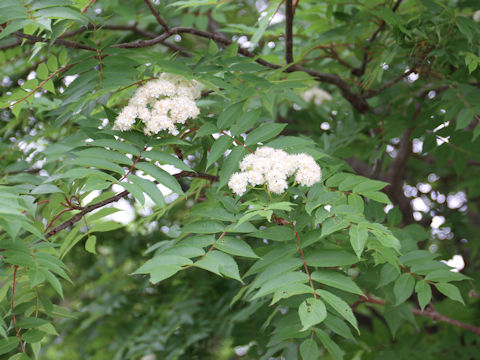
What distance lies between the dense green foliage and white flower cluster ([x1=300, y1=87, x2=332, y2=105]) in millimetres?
18

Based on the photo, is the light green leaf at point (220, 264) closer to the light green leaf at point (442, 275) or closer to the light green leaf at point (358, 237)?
the light green leaf at point (358, 237)

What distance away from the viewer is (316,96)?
133 inches

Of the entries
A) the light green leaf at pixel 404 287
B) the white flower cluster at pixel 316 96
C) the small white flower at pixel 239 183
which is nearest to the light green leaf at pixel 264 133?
the small white flower at pixel 239 183

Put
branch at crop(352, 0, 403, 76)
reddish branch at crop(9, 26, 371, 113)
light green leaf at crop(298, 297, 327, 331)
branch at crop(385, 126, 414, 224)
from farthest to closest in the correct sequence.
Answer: branch at crop(385, 126, 414, 224)
branch at crop(352, 0, 403, 76)
reddish branch at crop(9, 26, 371, 113)
light green leaf at crop(298, 297, 327, 331)

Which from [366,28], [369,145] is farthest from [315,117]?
[366,28]

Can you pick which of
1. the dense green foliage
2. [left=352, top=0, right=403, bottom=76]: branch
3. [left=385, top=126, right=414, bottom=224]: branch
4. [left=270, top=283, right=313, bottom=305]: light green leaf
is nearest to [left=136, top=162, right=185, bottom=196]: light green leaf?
the dense green foliage

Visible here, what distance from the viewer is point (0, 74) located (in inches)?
107

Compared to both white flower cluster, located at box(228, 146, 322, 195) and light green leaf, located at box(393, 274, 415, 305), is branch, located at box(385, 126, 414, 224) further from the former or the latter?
white flower cluster, located at box(228, 146, 322, 195)

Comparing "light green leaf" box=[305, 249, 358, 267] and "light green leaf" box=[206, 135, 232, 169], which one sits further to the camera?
"light green leaf" box=[206, 135, 232, 169]

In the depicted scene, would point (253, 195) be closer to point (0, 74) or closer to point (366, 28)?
point (366, 28)

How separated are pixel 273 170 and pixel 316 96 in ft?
7.04

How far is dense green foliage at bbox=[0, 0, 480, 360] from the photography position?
1.32 metres

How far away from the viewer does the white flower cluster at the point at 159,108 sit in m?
1.46

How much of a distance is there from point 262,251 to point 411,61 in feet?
3.54
